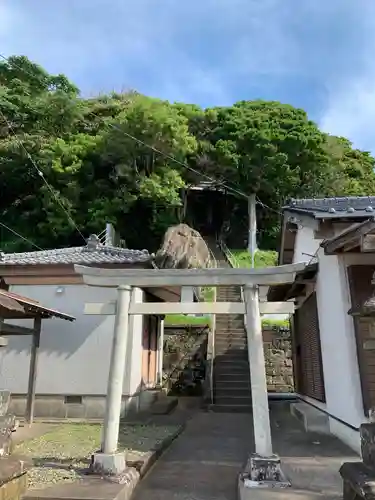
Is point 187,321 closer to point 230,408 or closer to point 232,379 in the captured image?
point 232,379

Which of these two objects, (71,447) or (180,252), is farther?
(180,252)

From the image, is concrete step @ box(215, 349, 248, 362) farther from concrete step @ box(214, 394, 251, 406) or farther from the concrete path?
the concrete path

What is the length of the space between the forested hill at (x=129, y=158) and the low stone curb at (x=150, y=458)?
19.7m

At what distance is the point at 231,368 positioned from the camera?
579 inches

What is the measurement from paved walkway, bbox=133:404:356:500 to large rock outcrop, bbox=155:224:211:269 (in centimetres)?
459

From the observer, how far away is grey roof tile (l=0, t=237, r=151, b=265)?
11680 millimetres

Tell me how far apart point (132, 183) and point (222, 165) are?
25.6ft

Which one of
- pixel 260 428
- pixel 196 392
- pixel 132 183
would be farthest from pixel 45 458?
pixel 132 183

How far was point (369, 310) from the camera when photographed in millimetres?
3580

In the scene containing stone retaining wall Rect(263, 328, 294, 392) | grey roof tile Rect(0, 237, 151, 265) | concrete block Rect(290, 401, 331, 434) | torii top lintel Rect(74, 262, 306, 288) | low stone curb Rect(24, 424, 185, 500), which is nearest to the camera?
low stone curb Rect(24, 424, 185, 500)

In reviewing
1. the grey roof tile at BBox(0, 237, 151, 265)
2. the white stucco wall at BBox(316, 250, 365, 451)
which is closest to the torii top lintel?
the white stucco wall at BBox(316, 250, 365, 451)

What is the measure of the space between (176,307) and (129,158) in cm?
2230

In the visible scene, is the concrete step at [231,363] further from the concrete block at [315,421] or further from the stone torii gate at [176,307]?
the stone torii gate at [176,307]

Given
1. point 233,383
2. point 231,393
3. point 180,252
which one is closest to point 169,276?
→ point 180,252
